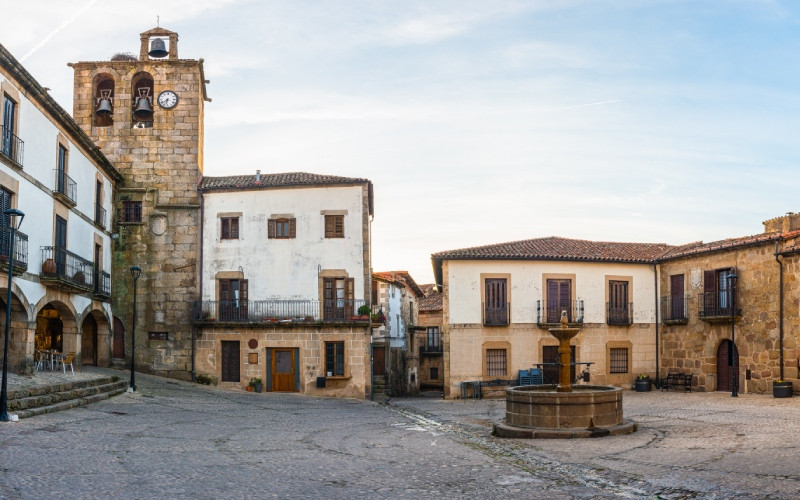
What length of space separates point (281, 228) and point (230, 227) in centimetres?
188

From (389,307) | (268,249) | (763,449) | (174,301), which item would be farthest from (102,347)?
(763,449)

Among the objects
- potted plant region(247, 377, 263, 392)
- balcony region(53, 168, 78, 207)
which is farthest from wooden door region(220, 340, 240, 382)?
balcony region(53, 168, 78, 207)

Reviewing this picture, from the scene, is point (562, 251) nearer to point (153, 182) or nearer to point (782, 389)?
point (782, 389)

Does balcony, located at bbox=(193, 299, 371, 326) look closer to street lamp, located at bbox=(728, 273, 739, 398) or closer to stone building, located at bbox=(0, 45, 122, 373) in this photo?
stone building, located at bbox=(0, 45, 122, 373)

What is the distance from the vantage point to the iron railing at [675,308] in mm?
28266

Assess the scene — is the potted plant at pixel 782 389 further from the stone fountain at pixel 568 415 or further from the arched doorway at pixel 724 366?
the stone fountain at pixel 568 415

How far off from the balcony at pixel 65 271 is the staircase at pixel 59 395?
2.76 metres

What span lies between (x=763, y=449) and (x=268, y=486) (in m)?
7.35

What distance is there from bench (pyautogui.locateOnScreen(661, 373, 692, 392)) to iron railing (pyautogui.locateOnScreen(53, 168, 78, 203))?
20.7 meters

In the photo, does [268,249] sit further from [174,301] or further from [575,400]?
[575,400]

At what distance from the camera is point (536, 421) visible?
14.4 metres

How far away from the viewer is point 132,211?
28.9m

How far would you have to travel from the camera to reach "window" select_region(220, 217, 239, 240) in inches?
1121

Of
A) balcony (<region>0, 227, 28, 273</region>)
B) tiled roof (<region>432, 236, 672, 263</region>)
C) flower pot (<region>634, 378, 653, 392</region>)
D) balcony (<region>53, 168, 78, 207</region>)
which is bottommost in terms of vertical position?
flower pot (<region>634, 378, 653, 392</region>)
